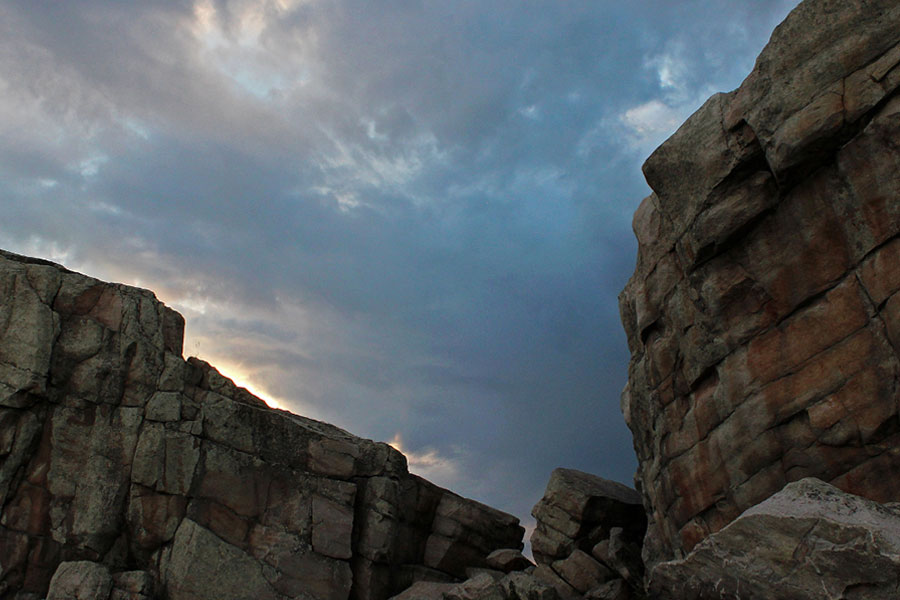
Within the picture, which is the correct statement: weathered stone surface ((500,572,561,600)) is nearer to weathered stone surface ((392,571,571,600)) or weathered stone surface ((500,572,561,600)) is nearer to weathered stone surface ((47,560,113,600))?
weathered stone surface ((392,571,571,600))

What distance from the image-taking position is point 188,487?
40.7m

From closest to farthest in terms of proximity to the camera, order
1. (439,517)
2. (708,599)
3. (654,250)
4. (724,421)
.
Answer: (708,599) → (724,421) → (654,250) → (439,517)

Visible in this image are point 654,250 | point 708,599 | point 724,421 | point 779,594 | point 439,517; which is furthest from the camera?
point 439,517

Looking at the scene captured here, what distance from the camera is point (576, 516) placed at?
46344 mm

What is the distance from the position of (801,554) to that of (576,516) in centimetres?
2659

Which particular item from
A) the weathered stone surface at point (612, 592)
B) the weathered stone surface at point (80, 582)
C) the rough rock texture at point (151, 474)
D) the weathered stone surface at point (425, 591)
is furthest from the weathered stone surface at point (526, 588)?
the weathered stone surface at point (80, 582)

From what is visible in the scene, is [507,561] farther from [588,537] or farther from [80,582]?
[80,582]

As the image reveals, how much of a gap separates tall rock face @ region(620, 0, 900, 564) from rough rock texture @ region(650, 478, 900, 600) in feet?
20.8

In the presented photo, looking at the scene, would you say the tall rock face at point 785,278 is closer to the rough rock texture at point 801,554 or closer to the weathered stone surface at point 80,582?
the rough rock texture at point 801,554

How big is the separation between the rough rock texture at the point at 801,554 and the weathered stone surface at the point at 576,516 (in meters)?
23.0

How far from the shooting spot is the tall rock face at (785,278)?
26547mm

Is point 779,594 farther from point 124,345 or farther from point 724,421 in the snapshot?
point 124,345

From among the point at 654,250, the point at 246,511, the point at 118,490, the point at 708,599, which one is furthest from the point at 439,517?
the point at 708,599

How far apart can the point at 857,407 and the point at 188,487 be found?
33754 millimetres
